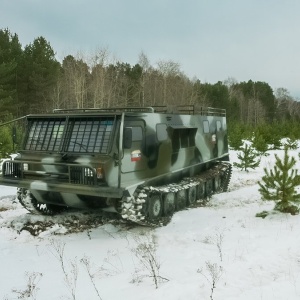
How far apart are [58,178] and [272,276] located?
5.09 metres

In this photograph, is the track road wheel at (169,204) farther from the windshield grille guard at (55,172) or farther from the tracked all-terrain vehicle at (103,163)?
the windshield grille guard at (55,172)

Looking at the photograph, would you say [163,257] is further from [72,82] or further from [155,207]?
[72,82]

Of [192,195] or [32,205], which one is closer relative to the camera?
[32,205]

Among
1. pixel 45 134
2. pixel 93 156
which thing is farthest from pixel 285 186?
pixel 45 134

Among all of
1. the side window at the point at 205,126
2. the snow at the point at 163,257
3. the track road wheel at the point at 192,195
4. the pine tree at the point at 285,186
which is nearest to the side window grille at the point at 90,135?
the snow at the point at 163,257

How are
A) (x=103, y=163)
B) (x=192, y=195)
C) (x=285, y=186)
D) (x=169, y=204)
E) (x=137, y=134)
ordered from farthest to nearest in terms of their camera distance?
1. (x=192, y=195)
2. (x=169, y=204)
3. (x=137, y=134)
4. (x=285, y=186)
5. (x=103, y=163)

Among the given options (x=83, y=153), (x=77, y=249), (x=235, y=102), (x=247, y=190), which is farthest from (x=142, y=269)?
(x=235, y=102)

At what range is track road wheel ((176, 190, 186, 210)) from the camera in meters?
10.6

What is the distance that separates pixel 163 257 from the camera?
21.9 ft

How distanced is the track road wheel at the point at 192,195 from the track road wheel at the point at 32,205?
3.89 meters

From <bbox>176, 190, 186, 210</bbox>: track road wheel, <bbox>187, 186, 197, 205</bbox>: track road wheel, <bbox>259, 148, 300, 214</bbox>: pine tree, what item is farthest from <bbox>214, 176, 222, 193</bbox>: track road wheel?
<bbox>259, 148, 300, 214</bbox>: pine tree

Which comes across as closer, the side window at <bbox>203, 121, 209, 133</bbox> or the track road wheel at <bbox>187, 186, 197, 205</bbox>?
the track road wheel at <bbox>187, 186, 197, 205</bbox>

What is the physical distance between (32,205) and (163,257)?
14.9 ft

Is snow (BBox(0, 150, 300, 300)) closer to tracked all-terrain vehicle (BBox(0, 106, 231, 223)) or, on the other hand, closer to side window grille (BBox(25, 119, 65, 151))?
tracked all-terrain vehicle (BBox(0, 106, 231, 223))
